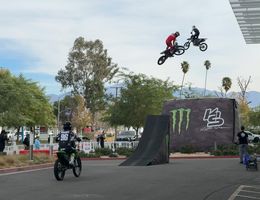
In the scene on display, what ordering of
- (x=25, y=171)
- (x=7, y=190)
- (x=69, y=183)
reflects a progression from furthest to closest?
(x=25, y=171) < (x=69, y=183) < (x=7, y=190)

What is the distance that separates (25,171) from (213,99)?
21.6 meters

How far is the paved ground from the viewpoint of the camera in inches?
499

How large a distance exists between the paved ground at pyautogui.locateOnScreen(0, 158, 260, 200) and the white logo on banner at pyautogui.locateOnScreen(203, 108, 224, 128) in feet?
61.8

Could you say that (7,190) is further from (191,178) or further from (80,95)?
(80,95)

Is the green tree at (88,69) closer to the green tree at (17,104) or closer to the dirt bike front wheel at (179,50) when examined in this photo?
the green tree at (17,104)

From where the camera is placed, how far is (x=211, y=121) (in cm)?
3906

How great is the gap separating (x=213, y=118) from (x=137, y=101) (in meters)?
18.6

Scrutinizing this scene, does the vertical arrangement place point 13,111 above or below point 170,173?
above

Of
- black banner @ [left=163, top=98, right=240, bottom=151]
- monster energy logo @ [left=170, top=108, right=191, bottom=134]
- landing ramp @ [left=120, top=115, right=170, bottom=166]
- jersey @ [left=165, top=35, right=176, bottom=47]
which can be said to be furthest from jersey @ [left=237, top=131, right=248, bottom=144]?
monster energy logo @ [left=170, top=108, right=191, bottom=134]

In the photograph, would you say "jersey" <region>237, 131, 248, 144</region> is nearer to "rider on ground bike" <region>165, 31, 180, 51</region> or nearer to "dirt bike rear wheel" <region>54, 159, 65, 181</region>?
"rider on ground bike" <region>165, 31, 180, 51</region>

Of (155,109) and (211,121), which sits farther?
(155,109)

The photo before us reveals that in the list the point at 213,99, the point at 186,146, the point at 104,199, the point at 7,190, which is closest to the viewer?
the point at 104,199

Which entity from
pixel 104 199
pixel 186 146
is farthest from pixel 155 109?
pixel 104 199

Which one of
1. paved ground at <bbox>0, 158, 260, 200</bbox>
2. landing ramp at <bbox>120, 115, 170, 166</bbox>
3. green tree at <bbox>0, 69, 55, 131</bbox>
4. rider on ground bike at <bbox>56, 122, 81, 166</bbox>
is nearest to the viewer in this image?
paved ground at <bbox>0, 158, 260, 200</bbox>
